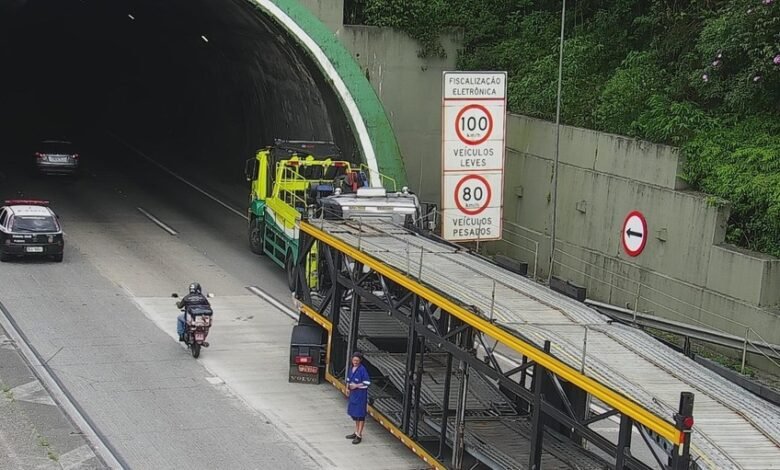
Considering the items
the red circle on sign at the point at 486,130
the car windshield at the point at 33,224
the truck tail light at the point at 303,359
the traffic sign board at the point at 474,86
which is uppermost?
the traffic sign board at the point at 474,86

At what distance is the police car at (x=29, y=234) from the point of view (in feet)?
96.5

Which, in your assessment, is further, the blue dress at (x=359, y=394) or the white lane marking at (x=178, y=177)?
the white lane marking at (x=178, y=177)

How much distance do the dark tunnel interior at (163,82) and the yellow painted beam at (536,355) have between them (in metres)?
14.3

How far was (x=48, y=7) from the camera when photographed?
56000 mm

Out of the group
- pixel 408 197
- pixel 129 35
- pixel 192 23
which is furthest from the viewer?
pixel 129 35

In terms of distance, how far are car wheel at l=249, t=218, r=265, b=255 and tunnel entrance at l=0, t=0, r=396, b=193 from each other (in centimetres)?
341

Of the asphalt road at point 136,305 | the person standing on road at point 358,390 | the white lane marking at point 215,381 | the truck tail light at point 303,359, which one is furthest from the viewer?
the white lane marking at point 215,381

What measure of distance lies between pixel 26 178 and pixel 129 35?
14260 millimetres

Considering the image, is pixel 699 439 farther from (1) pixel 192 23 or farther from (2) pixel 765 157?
(1) pixel 192 23

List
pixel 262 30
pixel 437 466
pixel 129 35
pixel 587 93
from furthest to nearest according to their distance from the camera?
1. pixel 129 35
2. pixel 262 30
3. pixel 587 93
4. pixel 437 466

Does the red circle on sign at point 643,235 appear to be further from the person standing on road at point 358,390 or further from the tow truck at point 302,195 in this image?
the person standing on road at point 358,390

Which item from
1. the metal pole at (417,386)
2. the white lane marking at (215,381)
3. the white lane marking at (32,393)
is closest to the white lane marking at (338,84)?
the white lane marking at (215,381)

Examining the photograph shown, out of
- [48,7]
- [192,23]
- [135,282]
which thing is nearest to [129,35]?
[48,7]

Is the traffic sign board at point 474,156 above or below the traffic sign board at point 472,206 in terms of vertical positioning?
above
